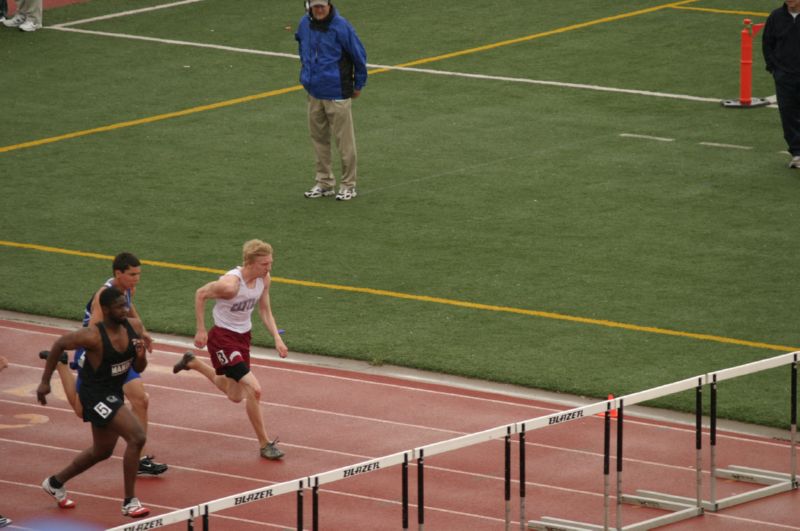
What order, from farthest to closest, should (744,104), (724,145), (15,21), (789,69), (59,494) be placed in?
(15,21), (744,104), (724,145), (789,69), (59,494)

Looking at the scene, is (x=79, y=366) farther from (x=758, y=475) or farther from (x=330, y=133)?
(x=330, y=133)

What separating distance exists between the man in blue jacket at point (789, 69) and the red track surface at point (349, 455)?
858 cm

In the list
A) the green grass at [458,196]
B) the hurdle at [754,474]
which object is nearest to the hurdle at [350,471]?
the hurdle at [754,474]

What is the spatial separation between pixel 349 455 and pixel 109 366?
2.35 m

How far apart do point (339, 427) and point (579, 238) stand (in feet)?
19.0

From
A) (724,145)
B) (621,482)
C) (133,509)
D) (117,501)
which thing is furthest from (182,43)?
(621,482)

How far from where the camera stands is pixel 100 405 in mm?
11789

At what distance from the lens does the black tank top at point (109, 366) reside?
11742 mm

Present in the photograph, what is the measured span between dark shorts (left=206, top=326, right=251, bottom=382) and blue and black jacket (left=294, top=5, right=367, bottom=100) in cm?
776

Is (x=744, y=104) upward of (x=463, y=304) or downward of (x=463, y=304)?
upward

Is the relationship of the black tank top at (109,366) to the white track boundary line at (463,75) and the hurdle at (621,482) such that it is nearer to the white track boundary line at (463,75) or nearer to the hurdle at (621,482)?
the hurdle at (621,482)

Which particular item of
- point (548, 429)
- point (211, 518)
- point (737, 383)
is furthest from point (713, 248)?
point (211, 518)

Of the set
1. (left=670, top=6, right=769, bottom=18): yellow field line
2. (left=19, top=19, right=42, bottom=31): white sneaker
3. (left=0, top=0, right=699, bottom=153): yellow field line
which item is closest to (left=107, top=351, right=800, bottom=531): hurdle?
(left=0, top=0, right=699, bottom=153): yellow field line

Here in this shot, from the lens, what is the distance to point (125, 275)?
12.1m
